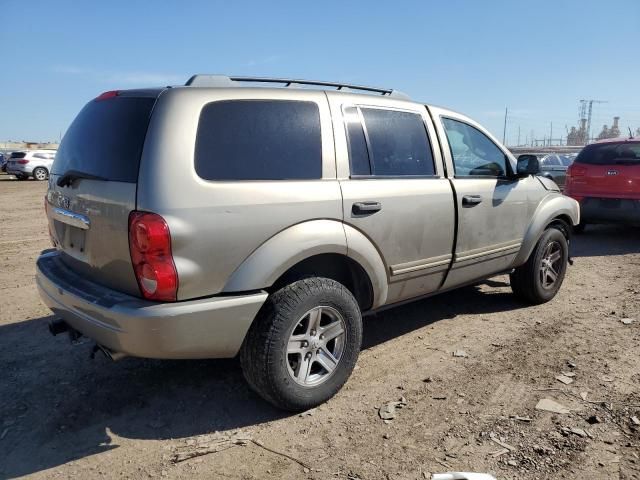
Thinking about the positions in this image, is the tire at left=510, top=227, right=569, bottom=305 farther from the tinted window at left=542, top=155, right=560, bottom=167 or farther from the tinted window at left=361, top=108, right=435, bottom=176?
the tinted window at left=542, top=155, right=560, bottom=167

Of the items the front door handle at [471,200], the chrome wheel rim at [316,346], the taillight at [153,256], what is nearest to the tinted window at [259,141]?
the taillight at [153,256]

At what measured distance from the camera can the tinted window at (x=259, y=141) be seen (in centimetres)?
276

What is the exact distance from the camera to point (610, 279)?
6195 mm

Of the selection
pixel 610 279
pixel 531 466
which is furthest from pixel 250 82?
pixel 610 279

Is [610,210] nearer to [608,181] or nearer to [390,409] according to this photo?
[608,181]

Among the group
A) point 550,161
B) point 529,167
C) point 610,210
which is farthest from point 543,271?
point 550,161

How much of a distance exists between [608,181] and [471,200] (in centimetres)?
545

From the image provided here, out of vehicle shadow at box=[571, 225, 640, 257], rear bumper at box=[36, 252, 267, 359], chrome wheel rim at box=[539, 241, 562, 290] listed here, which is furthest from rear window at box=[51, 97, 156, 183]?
vehicle shadow at box=[571, 225, 640, 257]

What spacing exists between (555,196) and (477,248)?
1.49m

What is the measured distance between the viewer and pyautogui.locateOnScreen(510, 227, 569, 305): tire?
4.95 m

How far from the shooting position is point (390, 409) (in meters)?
3.15

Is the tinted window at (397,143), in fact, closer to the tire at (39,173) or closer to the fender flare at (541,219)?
the fender flare at (541,219)

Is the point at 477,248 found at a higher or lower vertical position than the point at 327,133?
lower

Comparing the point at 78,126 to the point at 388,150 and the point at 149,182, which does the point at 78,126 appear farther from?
the point at 388,150
